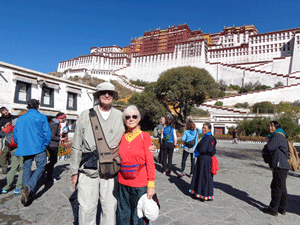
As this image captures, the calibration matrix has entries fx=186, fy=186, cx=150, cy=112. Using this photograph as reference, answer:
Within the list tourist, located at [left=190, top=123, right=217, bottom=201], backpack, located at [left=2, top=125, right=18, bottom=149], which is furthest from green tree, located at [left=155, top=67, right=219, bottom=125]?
backpack, located at [left=2, top=125, right=18, bottom=149]

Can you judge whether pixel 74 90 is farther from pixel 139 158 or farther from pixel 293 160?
pixel 293 160

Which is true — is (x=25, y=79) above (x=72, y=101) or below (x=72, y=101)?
above

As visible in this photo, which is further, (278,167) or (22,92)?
(22,92)

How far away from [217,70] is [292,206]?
5917cm

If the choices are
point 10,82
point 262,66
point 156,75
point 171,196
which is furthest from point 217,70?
point 171,196

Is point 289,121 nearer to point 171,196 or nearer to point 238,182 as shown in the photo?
point 238,182

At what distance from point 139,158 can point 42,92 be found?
15423 millimetres

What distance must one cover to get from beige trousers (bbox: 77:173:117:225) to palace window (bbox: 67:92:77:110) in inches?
623

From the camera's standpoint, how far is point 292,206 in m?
3.99

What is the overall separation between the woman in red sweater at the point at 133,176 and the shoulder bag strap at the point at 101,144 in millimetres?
144

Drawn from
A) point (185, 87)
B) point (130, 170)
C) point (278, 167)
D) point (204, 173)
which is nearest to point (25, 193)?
point (130, 170)

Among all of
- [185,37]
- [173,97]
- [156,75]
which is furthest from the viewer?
[185,37]

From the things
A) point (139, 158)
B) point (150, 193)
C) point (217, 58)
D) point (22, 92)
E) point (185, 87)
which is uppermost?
point (217, 58)

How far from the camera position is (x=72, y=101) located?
1711 centimetres
